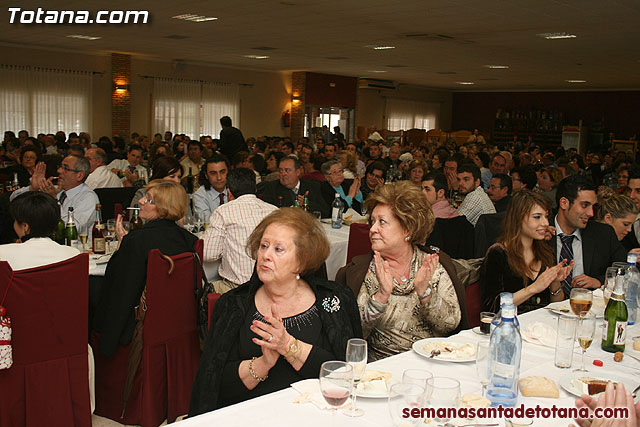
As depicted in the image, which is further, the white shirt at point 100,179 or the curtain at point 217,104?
the curtain at point 217,104

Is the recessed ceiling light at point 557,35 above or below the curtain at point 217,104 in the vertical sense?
above

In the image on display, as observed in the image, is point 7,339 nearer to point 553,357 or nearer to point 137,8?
point 553,357

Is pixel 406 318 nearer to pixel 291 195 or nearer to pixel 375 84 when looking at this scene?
pixel 291 195

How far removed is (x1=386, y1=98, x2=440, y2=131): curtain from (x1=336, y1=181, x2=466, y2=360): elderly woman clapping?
2232 centimetres

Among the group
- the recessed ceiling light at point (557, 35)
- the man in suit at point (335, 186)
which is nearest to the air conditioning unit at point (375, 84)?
the recessed ceiling light at point (557, 35)

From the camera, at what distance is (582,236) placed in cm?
421

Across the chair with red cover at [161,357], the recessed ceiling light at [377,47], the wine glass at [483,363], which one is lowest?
the chair with red cover at [161,357]

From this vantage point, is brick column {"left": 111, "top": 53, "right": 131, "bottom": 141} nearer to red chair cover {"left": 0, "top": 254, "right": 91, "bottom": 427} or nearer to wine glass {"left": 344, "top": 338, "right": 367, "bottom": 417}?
red chair cover {"left": 0, "top": 254, "right": 91, "bottom": 427}

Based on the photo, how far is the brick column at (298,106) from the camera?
20641mm

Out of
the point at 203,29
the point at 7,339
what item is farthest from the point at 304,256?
the point at 203,29

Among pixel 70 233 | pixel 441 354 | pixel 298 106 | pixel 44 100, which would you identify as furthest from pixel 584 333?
pixel 298 106

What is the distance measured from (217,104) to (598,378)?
18041 millimetres

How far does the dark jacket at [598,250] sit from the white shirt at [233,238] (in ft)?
6.50

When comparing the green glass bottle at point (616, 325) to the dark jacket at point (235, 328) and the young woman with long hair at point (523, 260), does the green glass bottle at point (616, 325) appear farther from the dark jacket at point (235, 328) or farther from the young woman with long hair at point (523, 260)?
the dark jacket at point (235, 328)
